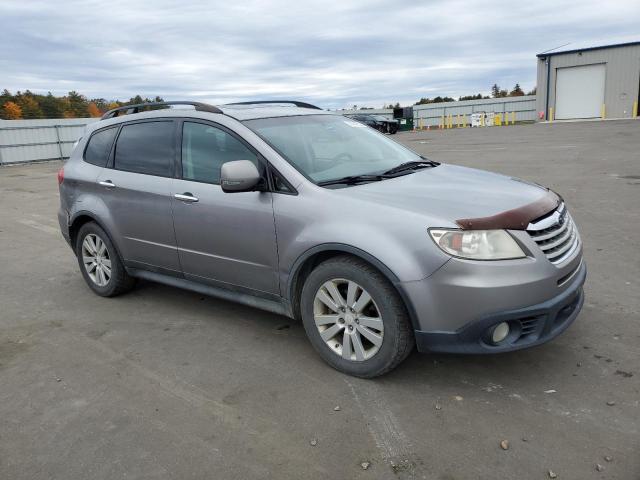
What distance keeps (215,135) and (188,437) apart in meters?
2.20

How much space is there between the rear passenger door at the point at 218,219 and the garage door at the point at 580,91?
39265 mm

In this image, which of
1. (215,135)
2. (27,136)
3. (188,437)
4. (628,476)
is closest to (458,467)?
(628,476)

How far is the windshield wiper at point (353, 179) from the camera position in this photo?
366 cm

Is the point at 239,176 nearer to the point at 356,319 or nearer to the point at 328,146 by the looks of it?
the point at 328,146

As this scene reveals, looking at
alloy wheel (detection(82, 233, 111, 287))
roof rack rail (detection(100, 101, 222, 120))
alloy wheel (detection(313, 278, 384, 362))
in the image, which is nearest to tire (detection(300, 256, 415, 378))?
alloy wheel (detection(313, 278, 384, 362))

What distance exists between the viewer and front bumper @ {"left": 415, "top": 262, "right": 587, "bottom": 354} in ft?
9.82

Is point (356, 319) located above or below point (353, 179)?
below

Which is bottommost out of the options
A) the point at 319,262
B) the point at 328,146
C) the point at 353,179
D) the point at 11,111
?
the point at 319,262

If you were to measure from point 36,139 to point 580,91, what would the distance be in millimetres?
33870

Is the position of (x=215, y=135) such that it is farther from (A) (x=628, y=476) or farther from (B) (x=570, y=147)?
(B) (x=570, y=147)

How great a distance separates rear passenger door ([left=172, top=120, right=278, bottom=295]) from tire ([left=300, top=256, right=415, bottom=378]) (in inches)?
16.1

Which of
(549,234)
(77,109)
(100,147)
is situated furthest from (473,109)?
(549,234)

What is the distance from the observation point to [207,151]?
13.9 feet

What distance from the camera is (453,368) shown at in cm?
355
